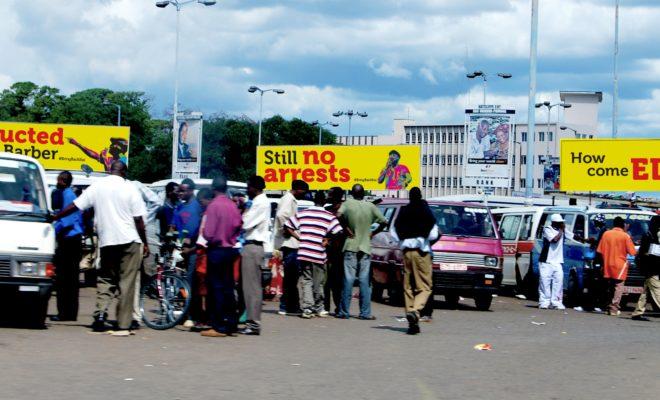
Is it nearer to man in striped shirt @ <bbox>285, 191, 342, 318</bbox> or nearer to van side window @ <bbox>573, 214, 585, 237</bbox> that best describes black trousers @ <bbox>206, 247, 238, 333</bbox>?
man in striped shirt @ <bbox>285, 191, 342, 318</bbox>

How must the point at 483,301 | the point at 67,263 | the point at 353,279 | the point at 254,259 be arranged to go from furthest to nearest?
the point at 483,301 → the point at 353,279 → the point at 254,259 → the point at 67,263

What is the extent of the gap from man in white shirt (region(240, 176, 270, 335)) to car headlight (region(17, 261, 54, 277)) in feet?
8.17

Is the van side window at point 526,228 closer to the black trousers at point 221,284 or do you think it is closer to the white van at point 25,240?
the black trousers at point 221,284

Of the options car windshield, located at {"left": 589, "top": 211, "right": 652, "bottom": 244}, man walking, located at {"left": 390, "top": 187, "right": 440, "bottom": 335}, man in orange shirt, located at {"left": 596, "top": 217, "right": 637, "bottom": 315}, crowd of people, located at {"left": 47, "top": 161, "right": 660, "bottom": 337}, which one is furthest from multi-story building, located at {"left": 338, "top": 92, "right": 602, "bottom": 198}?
man walking, located at {"left": 390, "top": 187, "right": 440, "bottom": 335}

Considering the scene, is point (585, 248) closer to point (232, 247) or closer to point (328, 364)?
point (232, 247)

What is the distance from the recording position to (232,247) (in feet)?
47.8

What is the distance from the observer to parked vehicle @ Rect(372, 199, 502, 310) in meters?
22.0

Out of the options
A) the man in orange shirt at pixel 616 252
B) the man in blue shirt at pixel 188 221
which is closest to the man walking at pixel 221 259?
the man in blue shirt at pixel 188 221

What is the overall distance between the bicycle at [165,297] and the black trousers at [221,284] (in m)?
0.45

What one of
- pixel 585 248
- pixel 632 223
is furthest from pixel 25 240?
pixel 632 223

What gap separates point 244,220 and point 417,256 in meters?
2.49

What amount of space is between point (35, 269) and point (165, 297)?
73.1 inches

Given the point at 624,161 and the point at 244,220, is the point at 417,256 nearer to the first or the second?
the point at 244,220

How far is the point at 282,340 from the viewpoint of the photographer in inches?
577
